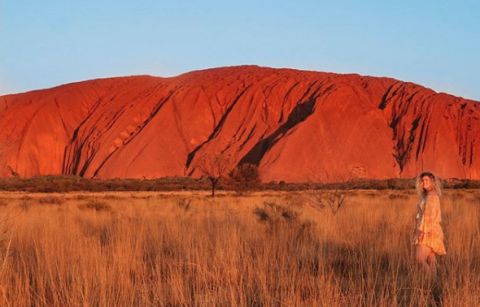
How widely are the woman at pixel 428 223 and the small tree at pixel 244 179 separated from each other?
114 feet

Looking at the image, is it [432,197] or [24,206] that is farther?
[24,206]

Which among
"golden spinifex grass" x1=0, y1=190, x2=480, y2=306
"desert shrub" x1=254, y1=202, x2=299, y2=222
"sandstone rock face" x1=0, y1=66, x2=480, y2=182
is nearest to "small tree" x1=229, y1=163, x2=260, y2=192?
"sandstone rock face" x1=0, y1=66, x2=480, y2=182

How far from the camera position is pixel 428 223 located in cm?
628

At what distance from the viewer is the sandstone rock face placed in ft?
196

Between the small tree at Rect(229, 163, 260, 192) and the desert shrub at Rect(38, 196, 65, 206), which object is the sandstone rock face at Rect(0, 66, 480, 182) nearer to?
the small tree at Rect(229, 163, 260, 192)

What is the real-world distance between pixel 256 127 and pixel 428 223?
57668 mm

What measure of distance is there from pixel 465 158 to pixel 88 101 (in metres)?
44.9

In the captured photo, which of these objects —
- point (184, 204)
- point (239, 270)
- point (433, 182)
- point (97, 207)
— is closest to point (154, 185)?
point (184, 204)

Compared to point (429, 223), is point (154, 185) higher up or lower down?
A: lower down

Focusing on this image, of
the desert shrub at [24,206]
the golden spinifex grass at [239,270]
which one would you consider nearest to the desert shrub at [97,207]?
the desert shrub at [24,206]

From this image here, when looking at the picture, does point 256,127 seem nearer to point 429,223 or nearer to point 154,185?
point 154,185

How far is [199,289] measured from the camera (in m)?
5.00

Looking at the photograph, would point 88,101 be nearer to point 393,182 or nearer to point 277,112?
point 277,112

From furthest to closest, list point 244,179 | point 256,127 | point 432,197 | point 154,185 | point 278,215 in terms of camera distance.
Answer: point 256,127
point 154,185
point 244,179
point 278,215
point 432,197
